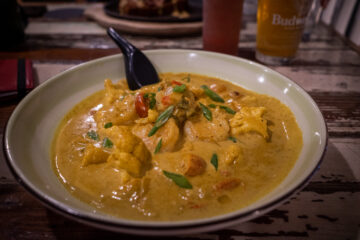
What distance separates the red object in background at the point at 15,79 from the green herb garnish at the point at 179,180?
136 centimetres

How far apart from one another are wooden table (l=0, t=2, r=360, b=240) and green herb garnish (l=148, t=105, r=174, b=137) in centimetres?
57

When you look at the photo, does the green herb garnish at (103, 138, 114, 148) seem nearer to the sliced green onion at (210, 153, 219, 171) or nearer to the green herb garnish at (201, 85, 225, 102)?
the sliced green onion at (210, 153, 219, 171)

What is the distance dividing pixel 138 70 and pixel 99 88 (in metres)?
0.31

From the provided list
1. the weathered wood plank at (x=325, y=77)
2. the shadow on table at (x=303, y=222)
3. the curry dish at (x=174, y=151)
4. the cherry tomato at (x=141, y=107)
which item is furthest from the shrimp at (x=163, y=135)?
the weathered wood plank at (x=325, y=77)

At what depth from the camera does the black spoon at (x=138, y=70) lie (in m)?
2.01

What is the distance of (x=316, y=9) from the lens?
3217 mm

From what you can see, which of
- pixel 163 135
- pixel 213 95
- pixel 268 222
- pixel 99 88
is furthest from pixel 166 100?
pixel 268 222

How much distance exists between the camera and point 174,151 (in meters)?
1.45

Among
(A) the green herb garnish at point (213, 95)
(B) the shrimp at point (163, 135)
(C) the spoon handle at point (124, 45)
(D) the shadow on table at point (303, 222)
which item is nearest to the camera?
(D) the shadow on table at point (303, 222)

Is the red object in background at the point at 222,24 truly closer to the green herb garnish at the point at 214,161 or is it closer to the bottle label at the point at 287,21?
the bottle label at the point at 287,21

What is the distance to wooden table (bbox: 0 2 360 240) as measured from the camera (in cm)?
112

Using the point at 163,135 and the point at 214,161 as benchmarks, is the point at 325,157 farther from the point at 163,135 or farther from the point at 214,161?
the point at 163,135

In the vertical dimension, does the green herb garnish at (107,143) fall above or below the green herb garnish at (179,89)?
below

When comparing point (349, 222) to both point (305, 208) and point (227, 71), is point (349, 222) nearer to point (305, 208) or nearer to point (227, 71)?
point (305, 208)
